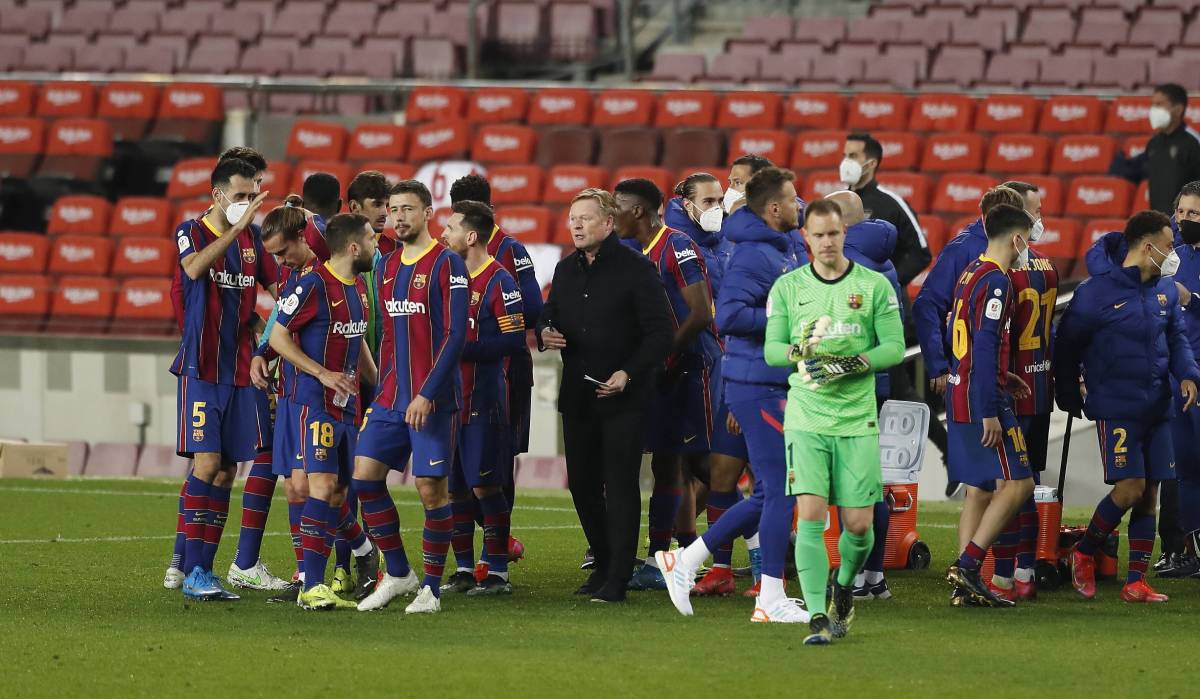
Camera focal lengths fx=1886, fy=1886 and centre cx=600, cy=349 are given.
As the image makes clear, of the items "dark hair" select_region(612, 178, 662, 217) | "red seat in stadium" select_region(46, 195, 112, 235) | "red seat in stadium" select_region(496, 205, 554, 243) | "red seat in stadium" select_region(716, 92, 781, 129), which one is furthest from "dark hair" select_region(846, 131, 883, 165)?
"red seat in stadium" select_region(46, 195, 112, 235)

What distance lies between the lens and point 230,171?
923 centimetres

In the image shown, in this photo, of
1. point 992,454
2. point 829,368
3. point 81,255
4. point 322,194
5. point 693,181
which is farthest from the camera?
point 81,255

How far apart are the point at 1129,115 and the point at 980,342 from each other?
1067cm

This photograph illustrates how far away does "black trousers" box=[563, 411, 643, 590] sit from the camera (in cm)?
886

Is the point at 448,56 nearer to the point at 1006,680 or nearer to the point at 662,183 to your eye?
the point at 662,183

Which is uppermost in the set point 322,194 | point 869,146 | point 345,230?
point 869,146

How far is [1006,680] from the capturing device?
682 centimetres

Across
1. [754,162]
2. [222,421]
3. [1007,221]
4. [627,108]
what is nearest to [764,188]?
[1007,221]

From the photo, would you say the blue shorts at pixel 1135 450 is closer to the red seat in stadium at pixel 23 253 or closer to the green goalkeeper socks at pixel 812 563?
Answer: the green goalkeeper socks at pixel 812 563

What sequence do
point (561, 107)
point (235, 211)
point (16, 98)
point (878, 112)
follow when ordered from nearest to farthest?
point (235, 211) → point (878, 112) → point (561, 107) → point (16, 98)

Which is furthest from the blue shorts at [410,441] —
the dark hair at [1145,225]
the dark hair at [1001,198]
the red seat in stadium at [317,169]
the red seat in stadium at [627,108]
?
the red seat in stadium at [627,108]

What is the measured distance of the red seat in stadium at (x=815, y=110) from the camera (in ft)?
64.1

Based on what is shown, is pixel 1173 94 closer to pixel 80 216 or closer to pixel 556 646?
pixel 556 646

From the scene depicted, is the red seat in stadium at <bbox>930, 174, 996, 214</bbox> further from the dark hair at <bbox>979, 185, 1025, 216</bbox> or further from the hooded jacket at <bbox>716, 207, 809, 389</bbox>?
the hooded jacket at <bbox>716, 207, 809, 389</bbox>
